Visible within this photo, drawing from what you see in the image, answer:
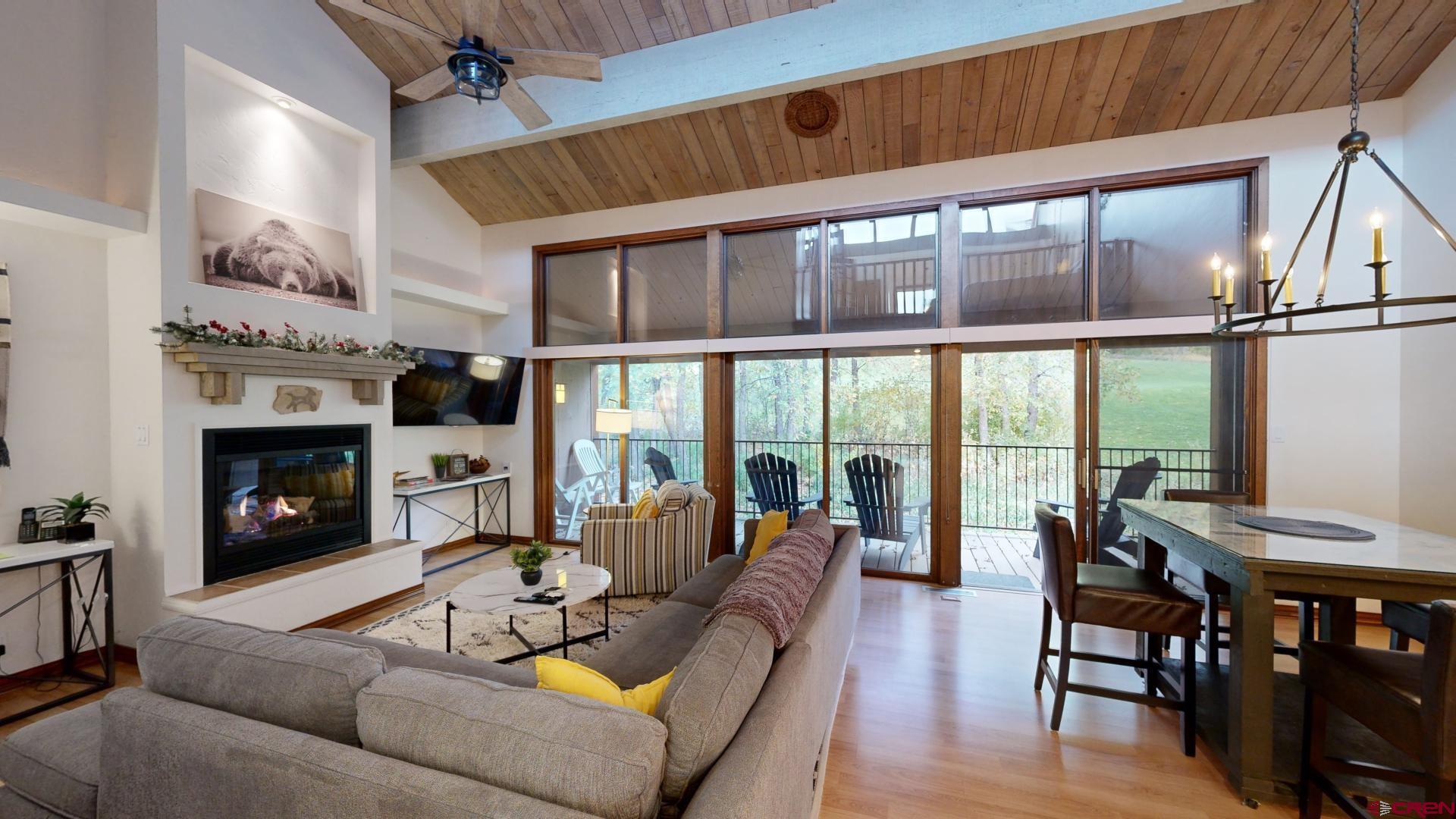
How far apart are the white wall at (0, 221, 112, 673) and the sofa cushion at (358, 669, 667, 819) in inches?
120

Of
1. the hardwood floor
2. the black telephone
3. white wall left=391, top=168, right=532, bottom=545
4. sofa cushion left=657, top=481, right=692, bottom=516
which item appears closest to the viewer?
the hardwood floor

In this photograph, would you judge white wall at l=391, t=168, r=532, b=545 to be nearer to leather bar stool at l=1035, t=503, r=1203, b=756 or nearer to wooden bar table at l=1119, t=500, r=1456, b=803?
leather bar stool at l=1035, t=503, r=1203, b=756

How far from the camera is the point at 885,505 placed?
4465 mm

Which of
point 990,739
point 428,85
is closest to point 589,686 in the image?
point 990,739

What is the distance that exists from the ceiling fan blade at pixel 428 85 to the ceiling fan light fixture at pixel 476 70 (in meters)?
0.11

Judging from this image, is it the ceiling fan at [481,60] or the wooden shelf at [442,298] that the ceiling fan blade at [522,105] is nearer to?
the ceiling fan at [481,60]

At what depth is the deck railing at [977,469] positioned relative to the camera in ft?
12.7

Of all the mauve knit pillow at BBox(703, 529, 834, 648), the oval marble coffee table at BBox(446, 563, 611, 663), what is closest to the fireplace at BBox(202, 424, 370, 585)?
the oval marble coffee table at BBox(446, 563, 611, 663)

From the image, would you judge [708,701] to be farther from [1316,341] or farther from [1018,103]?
[1316,341]

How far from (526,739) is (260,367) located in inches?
130

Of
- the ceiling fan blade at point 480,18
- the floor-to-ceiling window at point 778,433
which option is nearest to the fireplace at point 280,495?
the ceiling fan blade at point 480,18

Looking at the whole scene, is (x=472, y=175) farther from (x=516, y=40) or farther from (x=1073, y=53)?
(x=1073, y=53)

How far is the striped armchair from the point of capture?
12.2 feet

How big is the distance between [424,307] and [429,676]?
15.1 ft
